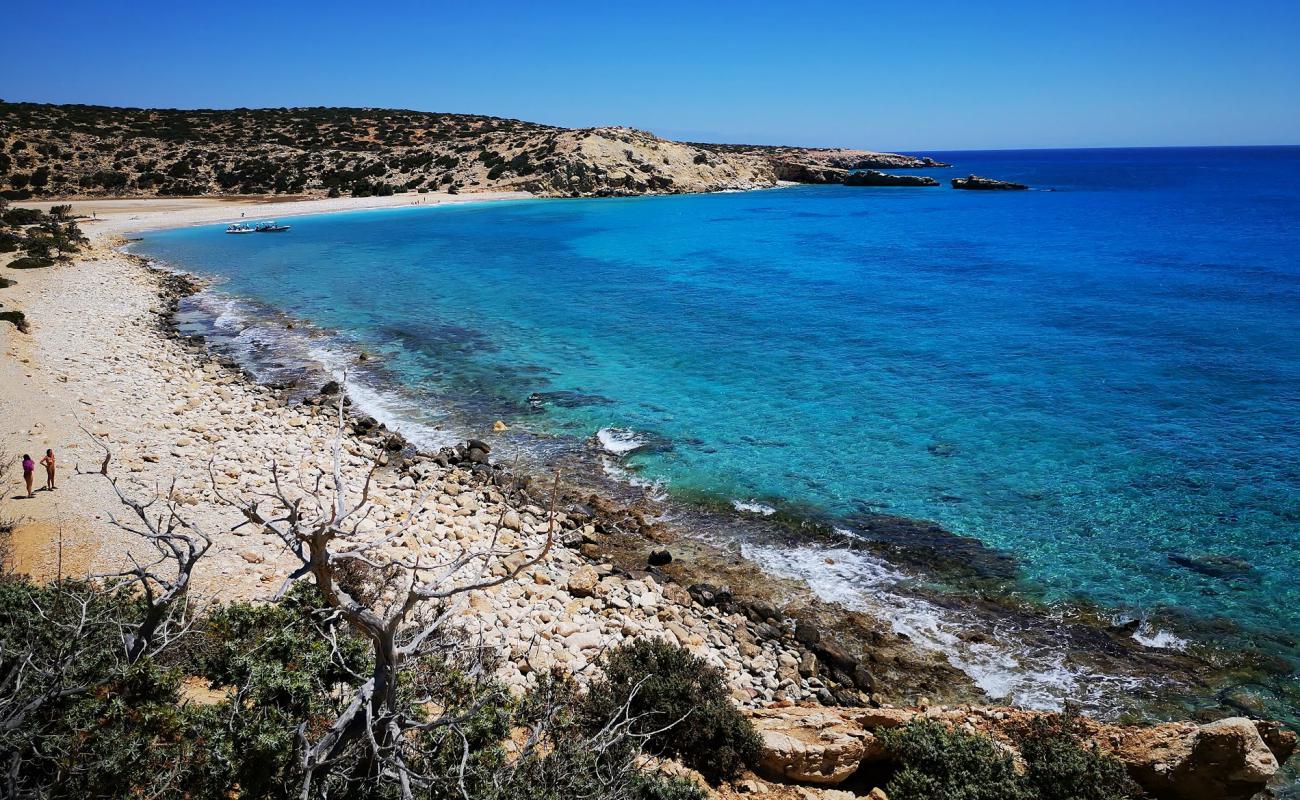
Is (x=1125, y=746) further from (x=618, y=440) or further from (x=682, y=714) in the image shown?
(x=618, y=440)

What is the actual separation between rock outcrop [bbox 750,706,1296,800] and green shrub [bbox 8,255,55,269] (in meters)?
42.8

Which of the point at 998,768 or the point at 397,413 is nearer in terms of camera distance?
the point at 998,768

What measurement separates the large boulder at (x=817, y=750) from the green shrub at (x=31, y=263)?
141 feet

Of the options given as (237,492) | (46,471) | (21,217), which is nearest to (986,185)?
(21,217)

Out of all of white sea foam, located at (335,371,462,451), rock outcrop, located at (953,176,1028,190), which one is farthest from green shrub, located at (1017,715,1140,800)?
rock outcrop, located at (953,176,1028,190)

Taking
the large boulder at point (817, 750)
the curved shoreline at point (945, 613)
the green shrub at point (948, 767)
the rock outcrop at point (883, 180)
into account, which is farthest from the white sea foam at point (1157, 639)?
the rock outcrop at point (883, 180)

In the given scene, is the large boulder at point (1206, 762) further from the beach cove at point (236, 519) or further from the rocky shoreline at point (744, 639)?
the beach cove at point (236, 519)

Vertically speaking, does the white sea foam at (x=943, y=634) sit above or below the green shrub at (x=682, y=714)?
below

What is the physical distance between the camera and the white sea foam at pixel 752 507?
1521cm

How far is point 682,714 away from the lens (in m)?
7.98

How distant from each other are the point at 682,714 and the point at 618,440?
1122cm

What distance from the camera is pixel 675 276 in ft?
139

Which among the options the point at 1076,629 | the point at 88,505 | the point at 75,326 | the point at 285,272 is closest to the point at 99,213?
the point at 285,272

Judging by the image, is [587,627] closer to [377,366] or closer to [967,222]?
[377,366]
